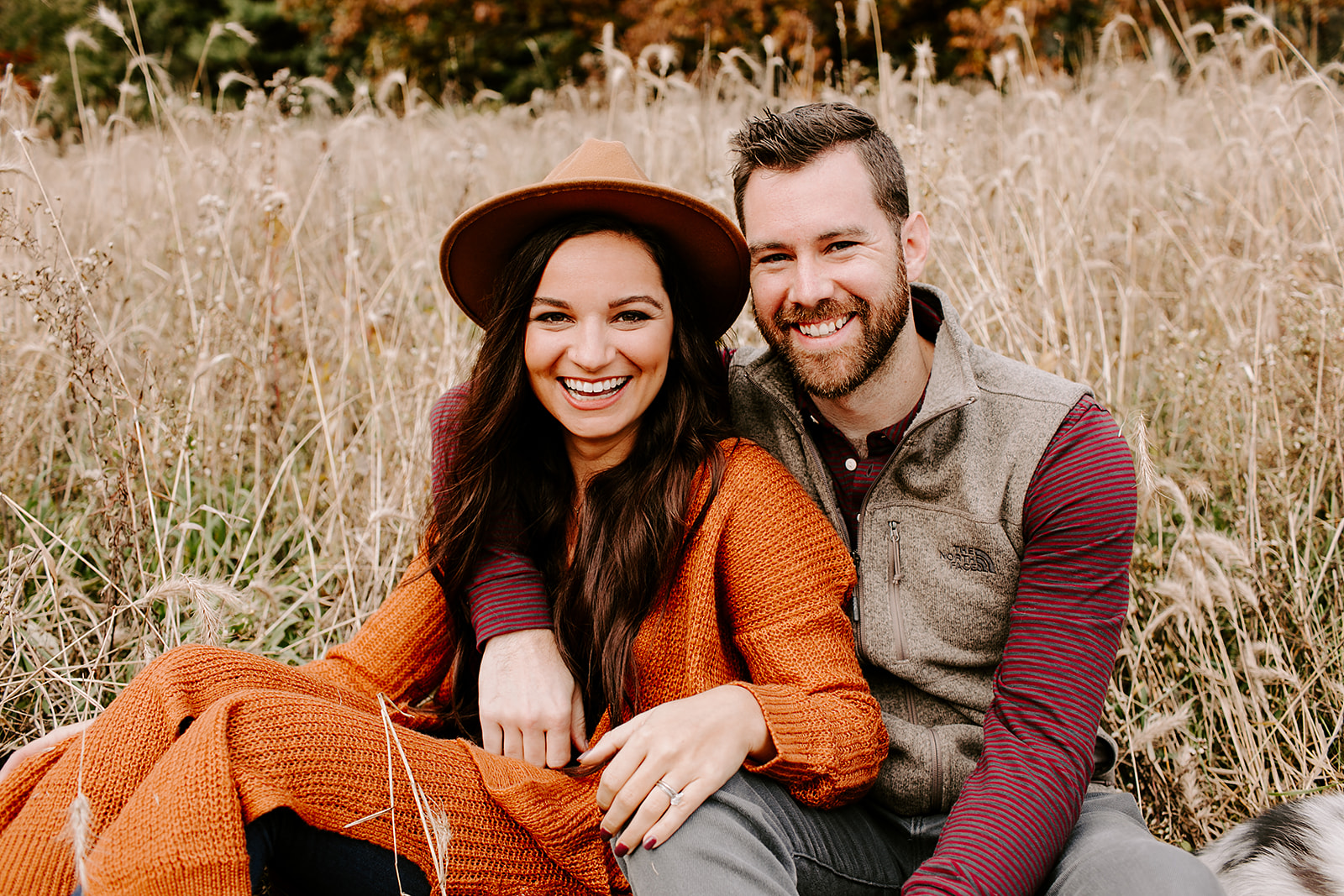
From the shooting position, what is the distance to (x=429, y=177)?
15.4 feet

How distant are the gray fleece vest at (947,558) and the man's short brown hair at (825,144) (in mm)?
315

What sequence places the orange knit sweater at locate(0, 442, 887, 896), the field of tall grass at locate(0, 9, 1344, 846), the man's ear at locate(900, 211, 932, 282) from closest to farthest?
the orange knit sweater at locate(0, 442, 887, 896) < the man's ear at locate(900, 211, 932, 282) < the field of tall grass at locate(0, 9, 1344, 846)

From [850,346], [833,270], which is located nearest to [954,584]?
[850,346]

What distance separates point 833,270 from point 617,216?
44 centimetres

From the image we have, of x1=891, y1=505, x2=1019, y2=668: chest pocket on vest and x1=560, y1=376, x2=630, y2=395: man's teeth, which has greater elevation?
x1=560, y1=376, x2=630, y2=395: man's teeth

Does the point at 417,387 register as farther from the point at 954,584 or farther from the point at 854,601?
the point at 954,584

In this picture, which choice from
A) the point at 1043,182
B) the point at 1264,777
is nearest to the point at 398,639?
the point at 1264,777

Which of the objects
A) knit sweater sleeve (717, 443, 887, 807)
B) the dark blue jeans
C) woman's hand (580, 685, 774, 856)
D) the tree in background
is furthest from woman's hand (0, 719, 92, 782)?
the tree in background

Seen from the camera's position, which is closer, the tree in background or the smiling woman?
the smiling woman

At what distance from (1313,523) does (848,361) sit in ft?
4.86

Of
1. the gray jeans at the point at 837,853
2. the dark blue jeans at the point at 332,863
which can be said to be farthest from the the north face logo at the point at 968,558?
the dark blue jeans at the point at 332,863

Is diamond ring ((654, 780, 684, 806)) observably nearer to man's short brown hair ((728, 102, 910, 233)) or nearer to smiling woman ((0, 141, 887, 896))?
smiling woman ((0, 141, 887, 896))

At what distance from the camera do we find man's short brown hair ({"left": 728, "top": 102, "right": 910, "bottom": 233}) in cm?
198

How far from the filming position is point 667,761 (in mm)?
1572
